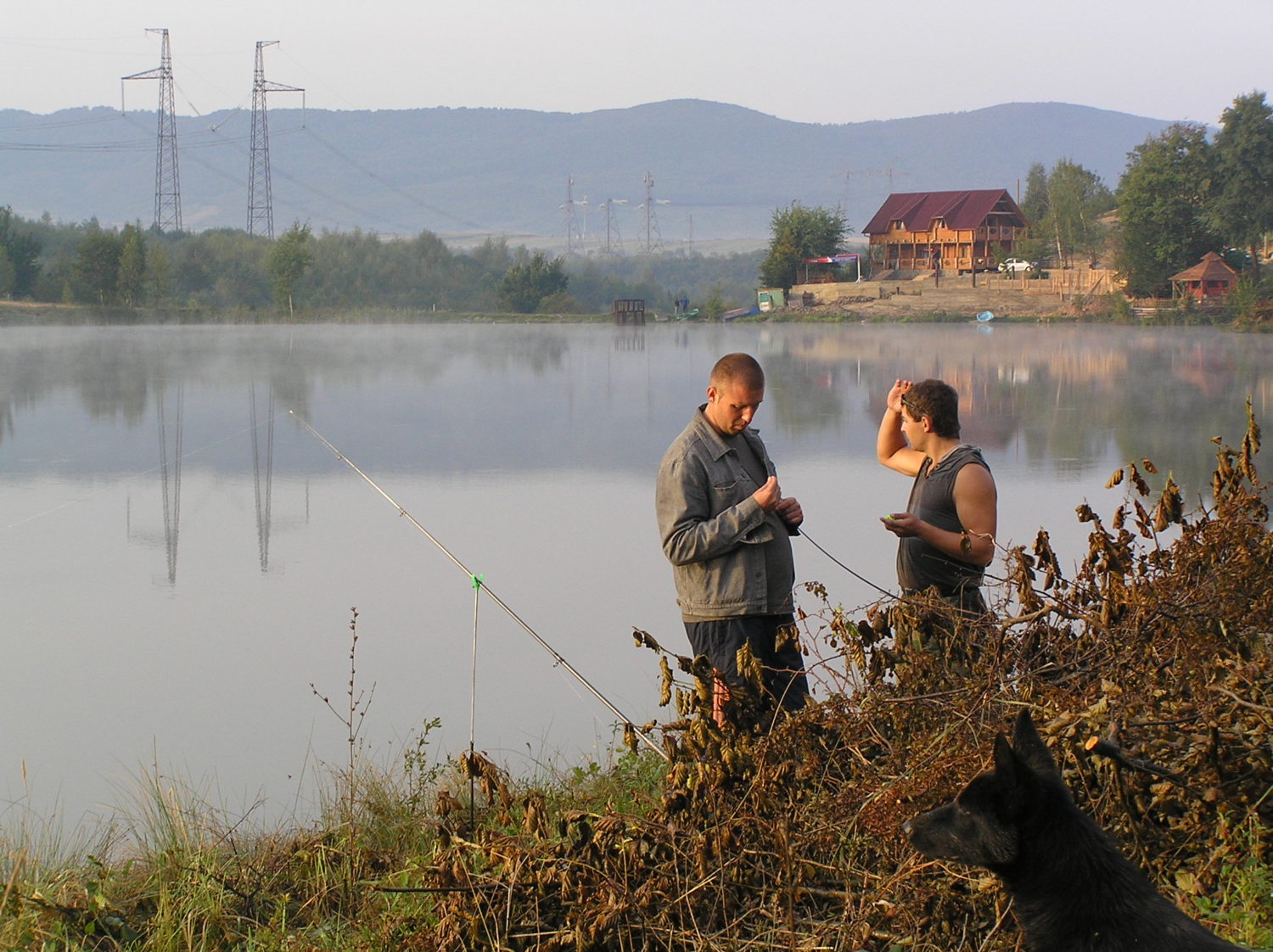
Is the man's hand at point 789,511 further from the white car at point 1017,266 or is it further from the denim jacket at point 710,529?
the white car at point 1017,266

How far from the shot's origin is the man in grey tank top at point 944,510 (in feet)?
15.7

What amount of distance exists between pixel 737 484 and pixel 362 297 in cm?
10160

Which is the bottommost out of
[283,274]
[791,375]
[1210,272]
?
[791,375]

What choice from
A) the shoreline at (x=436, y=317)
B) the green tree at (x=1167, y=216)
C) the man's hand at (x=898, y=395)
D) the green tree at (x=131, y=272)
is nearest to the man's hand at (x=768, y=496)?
the man's hand at (x=898, y=395)

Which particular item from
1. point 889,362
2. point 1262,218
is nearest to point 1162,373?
point 889,362

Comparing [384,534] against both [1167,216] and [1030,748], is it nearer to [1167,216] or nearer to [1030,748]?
[1030,748]

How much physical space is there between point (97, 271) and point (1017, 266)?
56.7 metres

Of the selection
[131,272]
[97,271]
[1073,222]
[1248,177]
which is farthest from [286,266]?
[1248,177]

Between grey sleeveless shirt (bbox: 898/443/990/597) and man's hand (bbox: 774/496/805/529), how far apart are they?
1.74 feet

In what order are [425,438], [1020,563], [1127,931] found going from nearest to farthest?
[1127,931] → [1020,563] → [425,438]

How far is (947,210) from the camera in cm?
9138

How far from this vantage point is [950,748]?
357 cm

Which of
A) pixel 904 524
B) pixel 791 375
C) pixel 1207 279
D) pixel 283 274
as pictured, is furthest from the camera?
pixel 283 274

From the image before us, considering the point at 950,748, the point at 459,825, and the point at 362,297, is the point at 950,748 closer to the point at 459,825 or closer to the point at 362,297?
the point at 459,825
